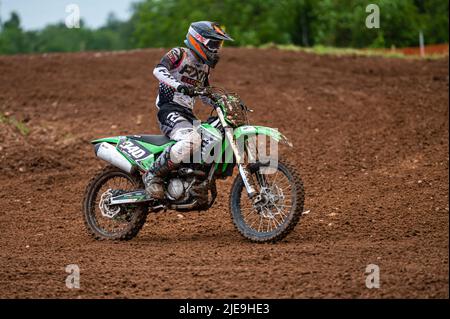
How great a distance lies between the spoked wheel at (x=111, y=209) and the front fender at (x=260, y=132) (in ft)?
4.72

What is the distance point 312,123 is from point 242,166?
6.77 metres

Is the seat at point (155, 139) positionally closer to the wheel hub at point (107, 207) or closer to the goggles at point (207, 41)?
the wheel hub at point (107, 207)

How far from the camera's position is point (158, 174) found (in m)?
8.07

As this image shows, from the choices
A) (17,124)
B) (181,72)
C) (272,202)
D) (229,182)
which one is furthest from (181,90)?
(17,124)

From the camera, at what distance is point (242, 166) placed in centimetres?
759

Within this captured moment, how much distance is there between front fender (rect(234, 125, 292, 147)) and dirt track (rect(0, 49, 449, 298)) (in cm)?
102

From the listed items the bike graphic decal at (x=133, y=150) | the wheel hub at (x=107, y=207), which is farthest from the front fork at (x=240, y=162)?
the wheel hub at (x=107, y=207)

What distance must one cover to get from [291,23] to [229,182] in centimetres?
3065

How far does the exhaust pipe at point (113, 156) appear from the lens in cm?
835

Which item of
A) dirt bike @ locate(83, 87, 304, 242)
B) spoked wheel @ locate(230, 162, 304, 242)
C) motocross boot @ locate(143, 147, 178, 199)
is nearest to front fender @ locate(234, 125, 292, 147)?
dirt bike @ locate(83, 87, 304, 242)

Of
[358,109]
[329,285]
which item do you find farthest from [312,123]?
[329,285]

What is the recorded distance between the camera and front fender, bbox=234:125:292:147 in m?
7.46

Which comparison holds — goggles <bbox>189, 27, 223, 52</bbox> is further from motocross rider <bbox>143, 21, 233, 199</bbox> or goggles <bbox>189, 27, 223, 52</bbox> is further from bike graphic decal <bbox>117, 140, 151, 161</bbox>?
bike graphic decal <bbox>117, 140, 151, 161</bbox>
